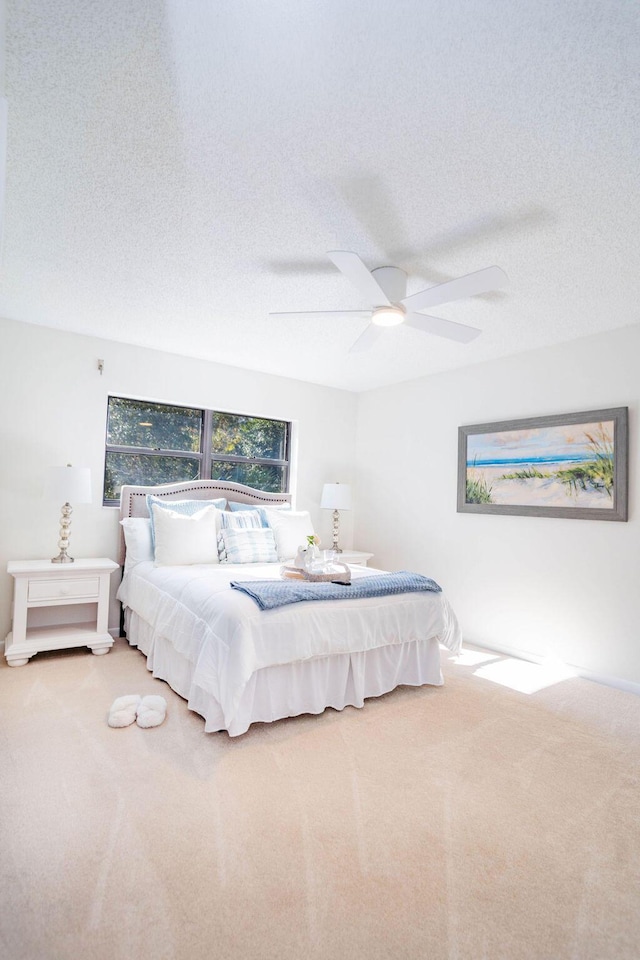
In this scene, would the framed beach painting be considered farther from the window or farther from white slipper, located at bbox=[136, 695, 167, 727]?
white slipper, located at bbox=[136, 695, 167, 727]

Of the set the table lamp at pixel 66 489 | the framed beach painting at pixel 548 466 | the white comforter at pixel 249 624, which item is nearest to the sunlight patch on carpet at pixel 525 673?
the white comforter at pixel 249 624

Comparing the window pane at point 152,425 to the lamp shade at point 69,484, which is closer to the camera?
the lamp shade at point 69,484

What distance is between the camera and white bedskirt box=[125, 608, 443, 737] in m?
2.56

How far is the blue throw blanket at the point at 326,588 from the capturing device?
2.65 m

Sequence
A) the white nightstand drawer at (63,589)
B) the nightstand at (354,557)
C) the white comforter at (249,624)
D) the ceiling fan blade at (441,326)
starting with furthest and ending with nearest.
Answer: the nightstand at (354,557)
the white nightstand drawer at (63,589)
the ceiling fan blade at (441,326)
the white comforter at (249,624)

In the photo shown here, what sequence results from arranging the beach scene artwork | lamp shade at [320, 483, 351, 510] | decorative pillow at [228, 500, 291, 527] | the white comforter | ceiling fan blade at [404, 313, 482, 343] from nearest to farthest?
1. the white comforter
2. ceiling fan blade at [404, 313, 482, 343]
3. the beach scene artwork
4. decorative pillow at [228, 500, 291, 527]
5. lamp shade at [320, 483, 351, 510]

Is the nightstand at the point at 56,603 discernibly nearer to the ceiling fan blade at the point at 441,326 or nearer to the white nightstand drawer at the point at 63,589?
the white nightstand drawer at the point at 63,589

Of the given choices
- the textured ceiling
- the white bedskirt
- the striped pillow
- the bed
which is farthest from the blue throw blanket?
the textured ceiling

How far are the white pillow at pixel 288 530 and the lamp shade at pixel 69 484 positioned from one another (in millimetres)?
1517

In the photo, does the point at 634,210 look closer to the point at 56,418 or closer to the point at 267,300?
the point at 267,300

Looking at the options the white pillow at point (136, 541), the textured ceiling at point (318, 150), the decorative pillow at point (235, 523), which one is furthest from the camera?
the decorative pillow at point (235, 523)

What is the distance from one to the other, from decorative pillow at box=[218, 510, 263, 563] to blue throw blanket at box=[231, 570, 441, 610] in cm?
112

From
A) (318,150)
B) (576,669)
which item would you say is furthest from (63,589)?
(576,669)

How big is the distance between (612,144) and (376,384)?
3.70 metres
